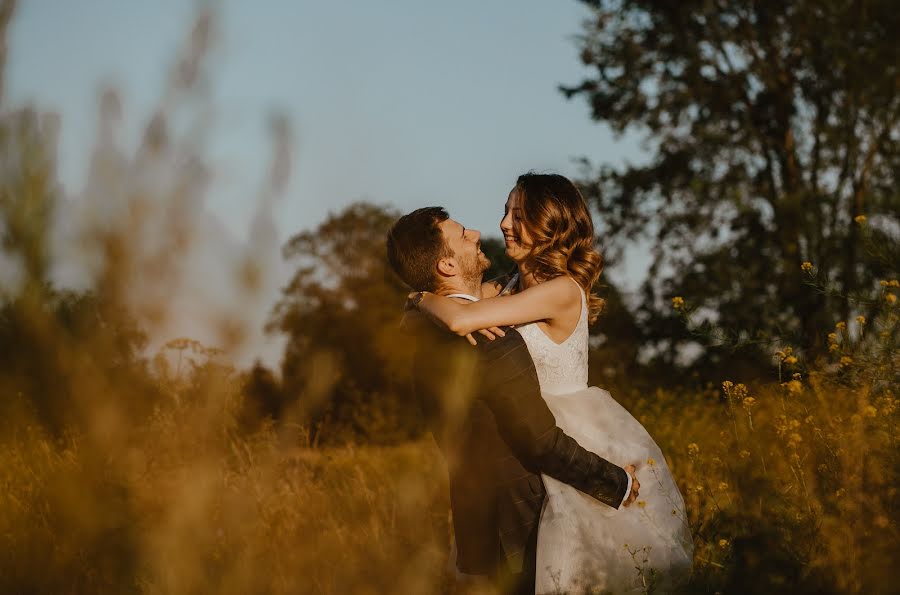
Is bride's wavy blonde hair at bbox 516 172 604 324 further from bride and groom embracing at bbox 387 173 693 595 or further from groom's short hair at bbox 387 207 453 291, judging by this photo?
groom's short hair at bbox 387 207 453 291

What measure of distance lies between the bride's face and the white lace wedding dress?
0.39 m

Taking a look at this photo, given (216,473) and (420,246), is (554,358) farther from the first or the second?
(216,473)

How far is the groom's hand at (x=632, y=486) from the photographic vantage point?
309 cm

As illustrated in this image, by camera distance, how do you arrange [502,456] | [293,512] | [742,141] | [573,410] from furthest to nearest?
[742,141]
[293,512]
[573,410]
[502,456]

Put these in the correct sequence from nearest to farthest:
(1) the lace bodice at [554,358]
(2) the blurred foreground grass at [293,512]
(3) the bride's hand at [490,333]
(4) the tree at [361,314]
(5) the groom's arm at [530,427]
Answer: (2) the blurred foreground grass at [293,512], (5) the groom's arm at [530,427], (3) the bride's hand at [490,333], (1) the lace bodice at [554,358], (4) the tree at [361,314]

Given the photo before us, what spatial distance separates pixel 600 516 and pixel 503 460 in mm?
408

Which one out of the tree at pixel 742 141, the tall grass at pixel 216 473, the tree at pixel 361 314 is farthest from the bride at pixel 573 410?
the tree at pixel 361 314

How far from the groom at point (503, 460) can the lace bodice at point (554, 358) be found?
24 cm

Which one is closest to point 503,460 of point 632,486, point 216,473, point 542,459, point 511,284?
point 542,459

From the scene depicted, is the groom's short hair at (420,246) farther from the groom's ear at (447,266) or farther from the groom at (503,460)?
the groom at (503,460)

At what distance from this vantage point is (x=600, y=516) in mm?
3053

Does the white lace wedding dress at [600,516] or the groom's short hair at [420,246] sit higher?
the groom's short hair at [420,246]

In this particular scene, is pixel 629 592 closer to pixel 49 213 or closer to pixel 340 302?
pixel 49 213

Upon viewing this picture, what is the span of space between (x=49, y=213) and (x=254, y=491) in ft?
1.95
